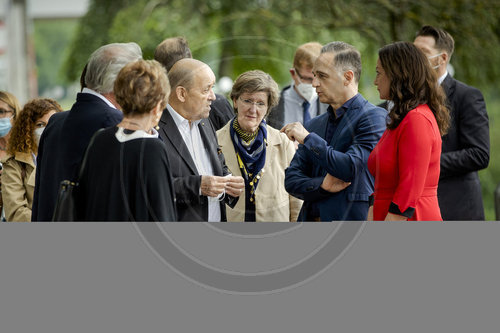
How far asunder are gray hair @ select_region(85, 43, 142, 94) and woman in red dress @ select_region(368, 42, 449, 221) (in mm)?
967

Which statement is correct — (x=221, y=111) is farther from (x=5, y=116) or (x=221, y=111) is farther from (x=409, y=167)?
(x=5, y=116)

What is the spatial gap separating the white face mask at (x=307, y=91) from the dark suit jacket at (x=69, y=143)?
30.3 inches

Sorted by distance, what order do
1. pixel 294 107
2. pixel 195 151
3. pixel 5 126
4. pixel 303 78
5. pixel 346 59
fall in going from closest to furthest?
1. pixel 195 151
2. pixel 346 59
3. pixel 294 107
4. pixel 303 78
5. pixel 5 126

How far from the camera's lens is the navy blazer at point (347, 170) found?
2.76 m

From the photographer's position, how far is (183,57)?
10.8 feet

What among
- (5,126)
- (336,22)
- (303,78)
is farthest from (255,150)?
(336,22)

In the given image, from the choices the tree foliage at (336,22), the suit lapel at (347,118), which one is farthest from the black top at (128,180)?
the tree foliage at (336,22)

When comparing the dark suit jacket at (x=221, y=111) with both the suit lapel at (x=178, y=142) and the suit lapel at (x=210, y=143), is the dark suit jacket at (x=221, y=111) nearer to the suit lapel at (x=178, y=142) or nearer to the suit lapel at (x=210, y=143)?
the suit lapel at (x=210, y=143)

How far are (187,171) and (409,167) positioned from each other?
2.62 ft

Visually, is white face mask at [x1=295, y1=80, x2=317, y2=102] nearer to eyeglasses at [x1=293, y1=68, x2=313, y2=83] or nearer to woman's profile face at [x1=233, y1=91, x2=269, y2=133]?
eyeglasses at [x1=293, y1=68, x2=313, y2=83]

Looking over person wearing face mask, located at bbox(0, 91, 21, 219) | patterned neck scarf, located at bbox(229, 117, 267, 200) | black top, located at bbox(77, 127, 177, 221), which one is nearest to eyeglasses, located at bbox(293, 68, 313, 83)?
patterned neck scarf, located at bbox(229, 117, 267, 200)

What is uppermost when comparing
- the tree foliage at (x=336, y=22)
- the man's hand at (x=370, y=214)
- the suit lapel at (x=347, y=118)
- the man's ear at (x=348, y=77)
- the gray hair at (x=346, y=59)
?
the tree foliage at (x=336, y=22)

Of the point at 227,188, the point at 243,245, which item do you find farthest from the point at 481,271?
the point at 227,188

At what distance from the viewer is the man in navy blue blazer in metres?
2.74
